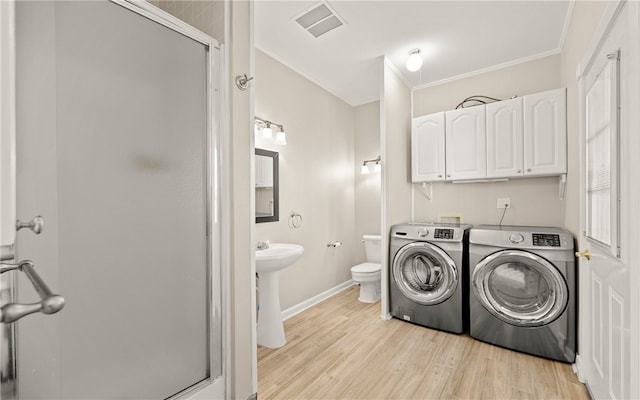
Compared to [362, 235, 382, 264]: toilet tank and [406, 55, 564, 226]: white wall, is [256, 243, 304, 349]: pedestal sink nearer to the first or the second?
[362, 235, 382, 264]: toilet tank

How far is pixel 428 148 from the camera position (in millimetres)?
3096

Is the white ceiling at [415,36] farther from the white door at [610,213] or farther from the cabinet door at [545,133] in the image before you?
the white door at [610,213]

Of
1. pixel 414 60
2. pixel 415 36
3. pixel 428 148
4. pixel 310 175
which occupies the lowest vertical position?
pixel 310 175

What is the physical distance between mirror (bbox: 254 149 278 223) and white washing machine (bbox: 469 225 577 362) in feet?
5.85

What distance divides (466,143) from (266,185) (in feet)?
6.69

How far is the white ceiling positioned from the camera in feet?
7.09

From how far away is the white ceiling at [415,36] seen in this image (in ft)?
7.09

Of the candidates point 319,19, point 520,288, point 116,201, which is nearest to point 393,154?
point 319,19

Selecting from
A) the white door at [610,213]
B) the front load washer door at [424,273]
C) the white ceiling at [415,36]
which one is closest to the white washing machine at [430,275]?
the front load washer door at [424,273]

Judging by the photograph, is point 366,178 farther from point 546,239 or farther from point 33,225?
point 33,225

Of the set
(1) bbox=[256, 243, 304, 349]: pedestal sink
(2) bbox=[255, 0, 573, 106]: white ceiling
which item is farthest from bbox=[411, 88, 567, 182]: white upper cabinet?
(1) bbox=[256, 243, 304, 349]: pedestal sink

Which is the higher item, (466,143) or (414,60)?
(414,60)

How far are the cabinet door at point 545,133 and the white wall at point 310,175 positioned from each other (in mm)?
2016

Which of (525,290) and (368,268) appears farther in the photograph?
(368,268)
